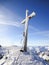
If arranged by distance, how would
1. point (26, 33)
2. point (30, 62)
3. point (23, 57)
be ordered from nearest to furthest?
1. point (30, 62)
2. point (23, 57)
3. point (26, 33)

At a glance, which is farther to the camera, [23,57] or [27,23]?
[27,23]

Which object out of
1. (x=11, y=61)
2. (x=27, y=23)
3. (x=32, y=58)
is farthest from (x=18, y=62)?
(x=27, y=23)

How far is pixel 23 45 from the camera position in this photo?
976cm

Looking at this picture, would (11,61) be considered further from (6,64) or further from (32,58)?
(32,58)

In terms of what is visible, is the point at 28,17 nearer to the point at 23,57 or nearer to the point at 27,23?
the point at 27,23

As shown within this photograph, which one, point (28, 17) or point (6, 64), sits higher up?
point (28, 17)

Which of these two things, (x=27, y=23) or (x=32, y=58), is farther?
(x=27, y=23)

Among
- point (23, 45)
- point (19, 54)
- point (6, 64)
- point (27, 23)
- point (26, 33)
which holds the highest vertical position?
point (27, 23)

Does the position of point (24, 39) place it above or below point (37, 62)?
above

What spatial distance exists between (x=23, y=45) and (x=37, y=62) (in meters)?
2.48

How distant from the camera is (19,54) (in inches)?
340

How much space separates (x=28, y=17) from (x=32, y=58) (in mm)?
3773

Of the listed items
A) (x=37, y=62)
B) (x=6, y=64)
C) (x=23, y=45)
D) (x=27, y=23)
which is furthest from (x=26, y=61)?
(x=27, y=23)

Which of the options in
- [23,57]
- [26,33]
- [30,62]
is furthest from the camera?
[26,33]
